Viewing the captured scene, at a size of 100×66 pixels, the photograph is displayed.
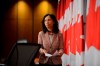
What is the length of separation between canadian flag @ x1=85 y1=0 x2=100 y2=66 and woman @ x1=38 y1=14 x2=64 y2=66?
0.53 m

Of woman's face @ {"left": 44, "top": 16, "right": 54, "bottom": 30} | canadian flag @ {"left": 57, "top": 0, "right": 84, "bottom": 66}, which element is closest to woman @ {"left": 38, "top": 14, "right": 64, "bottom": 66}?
woman's face @ {"left": 44, "top": 16, "right": 54, "bottom": 30}

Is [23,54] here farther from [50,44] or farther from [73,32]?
[73,32]

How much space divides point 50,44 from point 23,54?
0.52 metres

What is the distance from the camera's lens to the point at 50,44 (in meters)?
2.83

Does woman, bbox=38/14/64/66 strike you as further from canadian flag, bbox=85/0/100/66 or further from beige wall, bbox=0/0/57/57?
beige wall, bbox=0/0/57/57

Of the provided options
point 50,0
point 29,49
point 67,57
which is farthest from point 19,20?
point 29,49

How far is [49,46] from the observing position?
9.24 ft

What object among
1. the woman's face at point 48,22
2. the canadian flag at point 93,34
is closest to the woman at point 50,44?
the woman's face at point 48,22

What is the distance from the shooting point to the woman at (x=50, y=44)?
109 inches

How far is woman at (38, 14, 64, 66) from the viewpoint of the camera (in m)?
2.76

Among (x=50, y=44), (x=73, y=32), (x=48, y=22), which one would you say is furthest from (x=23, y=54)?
(x=73, y=32)

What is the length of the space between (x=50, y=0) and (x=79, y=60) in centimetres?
364

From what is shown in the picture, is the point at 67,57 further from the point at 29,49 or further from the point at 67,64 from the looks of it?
the point at 29,49

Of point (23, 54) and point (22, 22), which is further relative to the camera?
point (22, 22)
